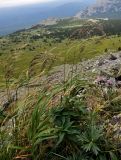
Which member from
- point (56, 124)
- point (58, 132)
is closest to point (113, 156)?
point (58, 132)

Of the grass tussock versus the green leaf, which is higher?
the grass tussock

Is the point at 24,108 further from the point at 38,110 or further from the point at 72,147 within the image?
the point at 72,147

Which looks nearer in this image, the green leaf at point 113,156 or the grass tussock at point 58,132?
the green leaf at point 113,156

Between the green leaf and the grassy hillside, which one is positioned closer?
the green leaf

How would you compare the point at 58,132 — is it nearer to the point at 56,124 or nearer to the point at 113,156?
the point at 56,124

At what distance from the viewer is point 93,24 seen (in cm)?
780

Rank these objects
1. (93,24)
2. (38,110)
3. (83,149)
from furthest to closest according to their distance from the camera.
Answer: (93,24) → (38,110) → (83,149)

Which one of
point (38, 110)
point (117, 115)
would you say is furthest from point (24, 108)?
point (117, 115)

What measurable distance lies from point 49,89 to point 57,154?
1.59 meters

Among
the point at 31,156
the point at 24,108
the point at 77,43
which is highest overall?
the point at 77,43

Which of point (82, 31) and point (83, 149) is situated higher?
point (82, 31)

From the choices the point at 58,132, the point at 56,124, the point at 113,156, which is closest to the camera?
the point at 113,156

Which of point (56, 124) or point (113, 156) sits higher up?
point (56, 124)

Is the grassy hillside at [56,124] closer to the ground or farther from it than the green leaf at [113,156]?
farther from it
